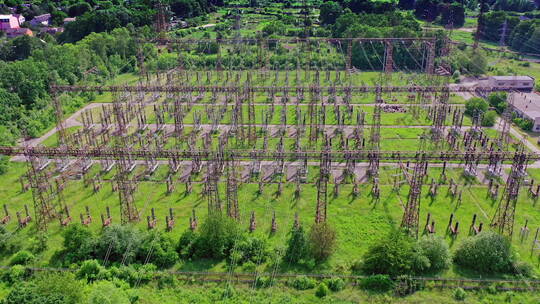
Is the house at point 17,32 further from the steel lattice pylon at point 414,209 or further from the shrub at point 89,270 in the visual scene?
the steel lattice pylon at point 414,209

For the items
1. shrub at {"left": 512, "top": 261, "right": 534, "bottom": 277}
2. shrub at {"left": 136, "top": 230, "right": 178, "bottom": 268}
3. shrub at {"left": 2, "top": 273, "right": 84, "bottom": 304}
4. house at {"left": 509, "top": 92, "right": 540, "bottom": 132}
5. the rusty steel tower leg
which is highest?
the rusty steel tower leg

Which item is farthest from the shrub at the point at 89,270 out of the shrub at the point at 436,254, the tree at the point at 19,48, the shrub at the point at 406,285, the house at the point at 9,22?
the house at the point at 9,22

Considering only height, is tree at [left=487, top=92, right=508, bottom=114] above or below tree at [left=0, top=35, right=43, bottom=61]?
below

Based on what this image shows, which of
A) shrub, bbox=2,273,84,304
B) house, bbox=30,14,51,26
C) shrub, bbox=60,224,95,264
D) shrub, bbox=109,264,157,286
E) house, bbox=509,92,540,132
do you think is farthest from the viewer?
house, bbox=30,14,51,26

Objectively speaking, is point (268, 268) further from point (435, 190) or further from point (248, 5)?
point (248, 5)

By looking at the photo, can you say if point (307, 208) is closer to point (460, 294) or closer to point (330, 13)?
point (460, 294)

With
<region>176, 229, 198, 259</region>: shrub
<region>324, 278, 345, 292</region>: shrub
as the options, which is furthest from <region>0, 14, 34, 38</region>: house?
<region>324, 278, 345, 292</region>: shrub

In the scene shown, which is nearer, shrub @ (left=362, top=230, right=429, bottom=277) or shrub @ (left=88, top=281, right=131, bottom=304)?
shrub @ (left=88, top=281, right=131, bottom=304)

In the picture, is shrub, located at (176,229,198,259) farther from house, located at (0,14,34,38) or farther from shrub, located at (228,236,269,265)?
house, located at (0,14,34,38)
